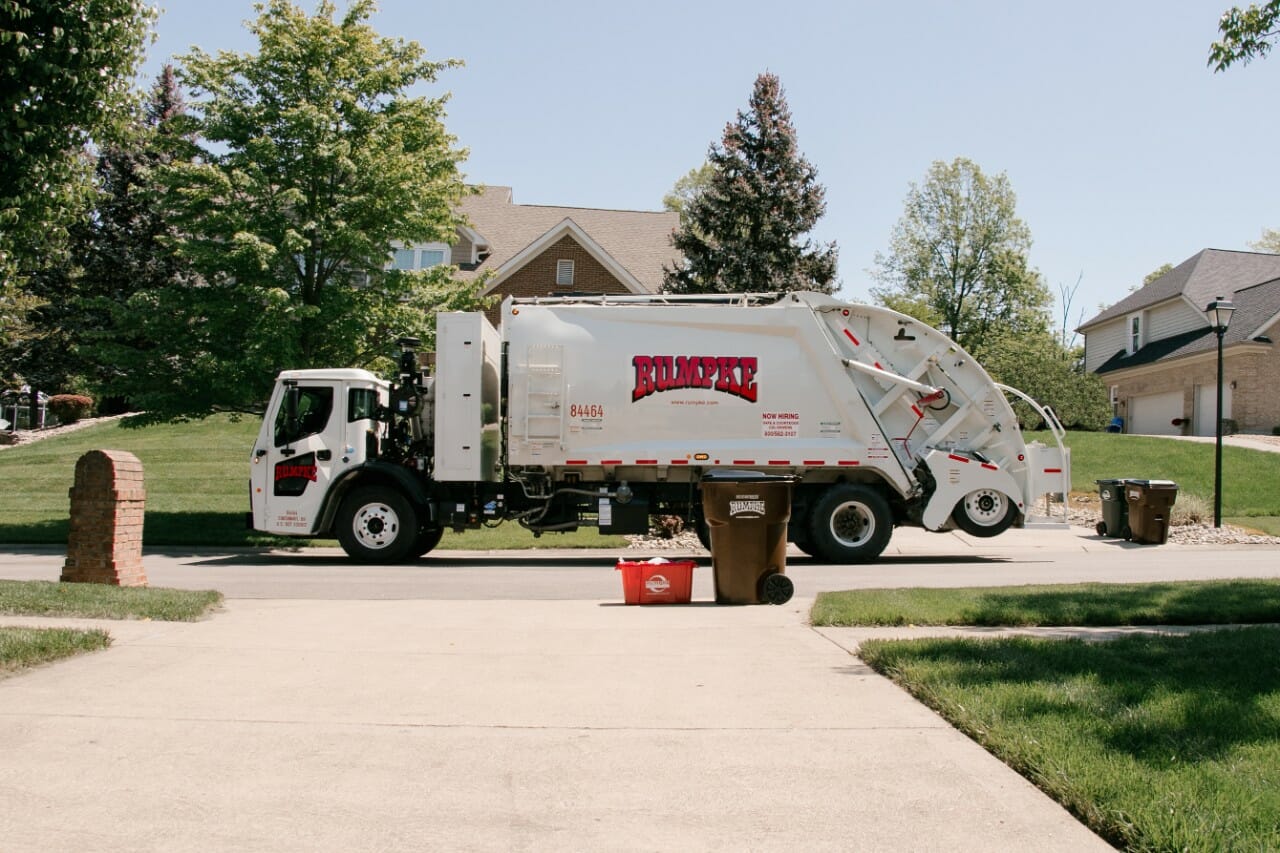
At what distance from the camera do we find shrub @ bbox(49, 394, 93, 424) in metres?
37.8

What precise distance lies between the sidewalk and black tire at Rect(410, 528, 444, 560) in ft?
26.4

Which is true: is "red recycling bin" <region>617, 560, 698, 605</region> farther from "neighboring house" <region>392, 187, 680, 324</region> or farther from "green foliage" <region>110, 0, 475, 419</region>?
"neighboring house" <region>392, 187, 680, 324</region>

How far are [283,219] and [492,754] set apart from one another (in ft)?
50.2

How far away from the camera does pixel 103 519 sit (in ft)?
34.0

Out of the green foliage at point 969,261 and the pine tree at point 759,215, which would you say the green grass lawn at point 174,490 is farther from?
the green foliage at point 969,261

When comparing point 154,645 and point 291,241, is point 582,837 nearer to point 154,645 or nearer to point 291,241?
point 154,645

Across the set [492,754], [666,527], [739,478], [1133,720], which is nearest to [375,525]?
[666,527]

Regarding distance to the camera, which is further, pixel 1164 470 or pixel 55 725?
pixel 1164 470

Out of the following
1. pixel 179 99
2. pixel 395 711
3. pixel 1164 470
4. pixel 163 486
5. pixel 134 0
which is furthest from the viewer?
pixel 179 99

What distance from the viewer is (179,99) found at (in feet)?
155

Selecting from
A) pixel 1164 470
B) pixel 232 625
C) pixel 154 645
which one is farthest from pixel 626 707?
pixel 1164 470

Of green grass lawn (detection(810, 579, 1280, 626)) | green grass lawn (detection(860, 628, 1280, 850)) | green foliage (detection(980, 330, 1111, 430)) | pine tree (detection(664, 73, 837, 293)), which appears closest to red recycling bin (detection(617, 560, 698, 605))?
green grass lawn (detection(810, 579, 1280, 626))

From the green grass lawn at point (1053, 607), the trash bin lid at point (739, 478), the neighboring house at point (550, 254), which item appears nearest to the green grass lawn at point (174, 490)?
the trash bin lid at point (739, 478)

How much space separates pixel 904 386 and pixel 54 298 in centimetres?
3029
